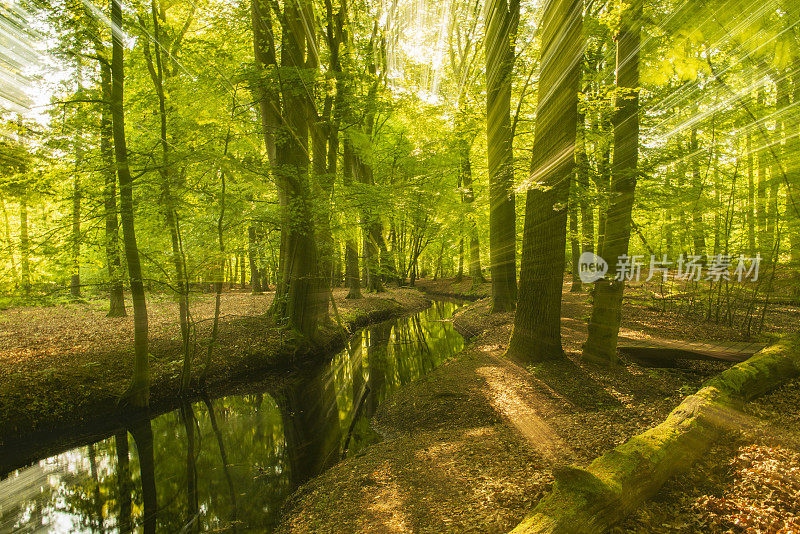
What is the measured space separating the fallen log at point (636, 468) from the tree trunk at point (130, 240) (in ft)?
25.1

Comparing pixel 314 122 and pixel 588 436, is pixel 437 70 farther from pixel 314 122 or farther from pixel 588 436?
pixel 588 436

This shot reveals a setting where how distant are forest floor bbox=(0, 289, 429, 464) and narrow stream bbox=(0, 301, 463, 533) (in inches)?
30.3

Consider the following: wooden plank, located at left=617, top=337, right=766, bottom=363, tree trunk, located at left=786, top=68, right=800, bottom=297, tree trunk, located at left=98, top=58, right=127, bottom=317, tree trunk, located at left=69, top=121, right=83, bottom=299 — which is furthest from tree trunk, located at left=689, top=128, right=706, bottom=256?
tree trunk, located at left=69, top=121, right=83, bottom=299

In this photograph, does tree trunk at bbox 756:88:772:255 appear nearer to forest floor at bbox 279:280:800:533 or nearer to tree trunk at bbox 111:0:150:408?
forest floor at bbox 279:280:800:533

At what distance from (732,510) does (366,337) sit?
12.4m

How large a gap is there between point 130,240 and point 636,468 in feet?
28.7

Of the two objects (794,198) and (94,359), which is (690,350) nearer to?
(794,198)

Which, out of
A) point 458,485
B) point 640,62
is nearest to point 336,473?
point 458,485

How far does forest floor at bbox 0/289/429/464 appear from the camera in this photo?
6.46 metres

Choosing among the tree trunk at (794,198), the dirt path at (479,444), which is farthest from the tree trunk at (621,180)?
the tree trunk at (794,198)

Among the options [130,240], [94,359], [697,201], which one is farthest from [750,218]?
[94,359]

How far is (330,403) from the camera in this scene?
8180mm

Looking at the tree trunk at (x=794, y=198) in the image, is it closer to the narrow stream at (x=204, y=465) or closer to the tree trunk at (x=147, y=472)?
the narrow stream at (x=204, y=465)

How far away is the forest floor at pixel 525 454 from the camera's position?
2963mm
